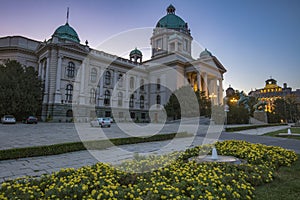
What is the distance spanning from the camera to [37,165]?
22.1ft

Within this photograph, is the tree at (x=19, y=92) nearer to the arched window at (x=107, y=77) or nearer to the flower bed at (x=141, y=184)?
the arched window at (x=107, y=77)

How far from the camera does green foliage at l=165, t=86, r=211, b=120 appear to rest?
36.5m

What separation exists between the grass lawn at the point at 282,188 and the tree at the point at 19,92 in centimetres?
3483

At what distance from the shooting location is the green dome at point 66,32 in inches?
1653

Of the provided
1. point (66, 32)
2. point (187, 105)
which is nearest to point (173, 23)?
point (66, 32)

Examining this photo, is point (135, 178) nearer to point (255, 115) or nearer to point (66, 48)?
point (66, 48)

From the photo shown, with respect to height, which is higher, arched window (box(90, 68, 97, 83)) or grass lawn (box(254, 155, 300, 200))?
arched window (box(90, 68, 97, 83))

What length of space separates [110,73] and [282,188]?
4424 centimetres

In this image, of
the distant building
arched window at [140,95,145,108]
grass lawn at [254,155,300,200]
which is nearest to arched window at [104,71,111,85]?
arched window at [140,95,145,108]

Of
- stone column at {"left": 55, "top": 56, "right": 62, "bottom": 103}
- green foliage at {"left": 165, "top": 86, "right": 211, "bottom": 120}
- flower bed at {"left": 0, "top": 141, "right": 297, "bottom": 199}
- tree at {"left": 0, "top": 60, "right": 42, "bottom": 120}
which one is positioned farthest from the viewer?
green foliage at {"left": 165, "top": 86, "right": 211, "bottom": 120}

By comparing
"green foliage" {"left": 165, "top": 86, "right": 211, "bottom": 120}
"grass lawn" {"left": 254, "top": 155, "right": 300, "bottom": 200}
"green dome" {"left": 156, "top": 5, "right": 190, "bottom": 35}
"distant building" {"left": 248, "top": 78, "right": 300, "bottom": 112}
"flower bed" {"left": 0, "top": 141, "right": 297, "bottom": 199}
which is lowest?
"grass lawn" {"left": 254, "top": 155, "right": 300, "bottom": 200}

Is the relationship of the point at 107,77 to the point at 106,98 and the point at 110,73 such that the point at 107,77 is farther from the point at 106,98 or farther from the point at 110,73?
the point at 106,98

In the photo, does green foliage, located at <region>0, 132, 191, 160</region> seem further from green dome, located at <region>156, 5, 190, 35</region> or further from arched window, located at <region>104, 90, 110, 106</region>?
green dome, located at <region>156, 5, 190, 35</region>

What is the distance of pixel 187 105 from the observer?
121ft
